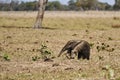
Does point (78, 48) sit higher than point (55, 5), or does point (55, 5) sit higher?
point (78, 48)

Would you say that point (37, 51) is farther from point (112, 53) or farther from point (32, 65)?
point (32, 65)

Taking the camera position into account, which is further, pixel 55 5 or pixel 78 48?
pixel 55 5

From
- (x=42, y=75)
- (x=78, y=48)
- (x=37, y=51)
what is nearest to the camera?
(x=42, y=75)

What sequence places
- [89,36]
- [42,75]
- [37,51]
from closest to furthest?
[42,75] < [37,51] < [89,36]

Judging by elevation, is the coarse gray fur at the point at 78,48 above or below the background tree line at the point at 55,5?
above

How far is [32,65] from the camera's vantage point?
1158cm

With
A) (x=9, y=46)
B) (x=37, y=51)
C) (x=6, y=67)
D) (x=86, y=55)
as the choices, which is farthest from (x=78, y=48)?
(x=9, y=46)

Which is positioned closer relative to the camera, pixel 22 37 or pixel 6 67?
pixel 6 67

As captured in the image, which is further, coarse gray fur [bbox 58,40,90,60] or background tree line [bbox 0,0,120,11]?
background tree line [bbox 0,0,120,11]

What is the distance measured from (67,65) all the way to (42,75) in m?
1.44

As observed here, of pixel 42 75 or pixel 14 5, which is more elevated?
pixel 42 75

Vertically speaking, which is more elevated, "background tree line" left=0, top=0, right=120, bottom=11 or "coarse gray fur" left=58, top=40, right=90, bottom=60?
"coarse gray fur" left=58, top=40, right=90, bottom=60

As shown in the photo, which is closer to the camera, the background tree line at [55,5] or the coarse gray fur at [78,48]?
the coarse gray fur at [78,48]

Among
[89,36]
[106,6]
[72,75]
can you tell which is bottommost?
[106,6]
